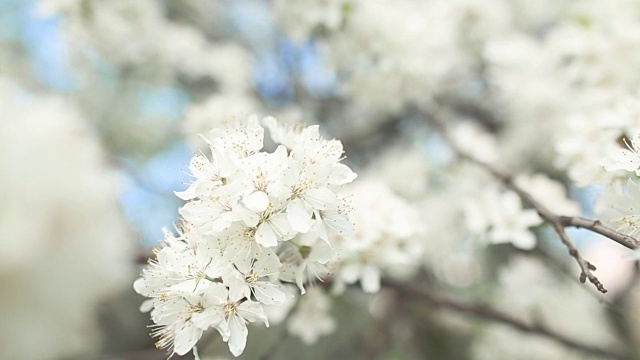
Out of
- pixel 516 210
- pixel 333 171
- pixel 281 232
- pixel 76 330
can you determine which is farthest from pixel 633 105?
pixel 76 330

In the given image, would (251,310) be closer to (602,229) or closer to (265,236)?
(265,236)

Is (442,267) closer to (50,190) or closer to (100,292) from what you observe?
(100,292)

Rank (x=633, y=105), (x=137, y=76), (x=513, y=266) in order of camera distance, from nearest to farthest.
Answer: (x=633, y=105), (x=137, y=76), (x=513, y=266)

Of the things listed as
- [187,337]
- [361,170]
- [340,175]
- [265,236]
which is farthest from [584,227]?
[361,170]

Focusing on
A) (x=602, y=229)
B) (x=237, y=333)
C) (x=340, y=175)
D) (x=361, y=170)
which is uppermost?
(x=361, y=170)

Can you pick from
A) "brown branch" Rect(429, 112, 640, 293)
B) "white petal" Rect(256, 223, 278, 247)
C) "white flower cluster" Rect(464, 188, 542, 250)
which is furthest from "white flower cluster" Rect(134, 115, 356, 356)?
"white flower cluster" Rect(464, 188, 542, 250)

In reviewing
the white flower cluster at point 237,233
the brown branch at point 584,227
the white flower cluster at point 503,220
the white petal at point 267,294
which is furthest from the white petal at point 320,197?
the white flower cluster at point 503,220

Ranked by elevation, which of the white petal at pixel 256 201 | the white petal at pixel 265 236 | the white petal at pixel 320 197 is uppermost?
the white petal at pixel 256 201

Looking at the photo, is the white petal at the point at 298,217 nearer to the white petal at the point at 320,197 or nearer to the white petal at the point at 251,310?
the white petal at the point at 320,197
